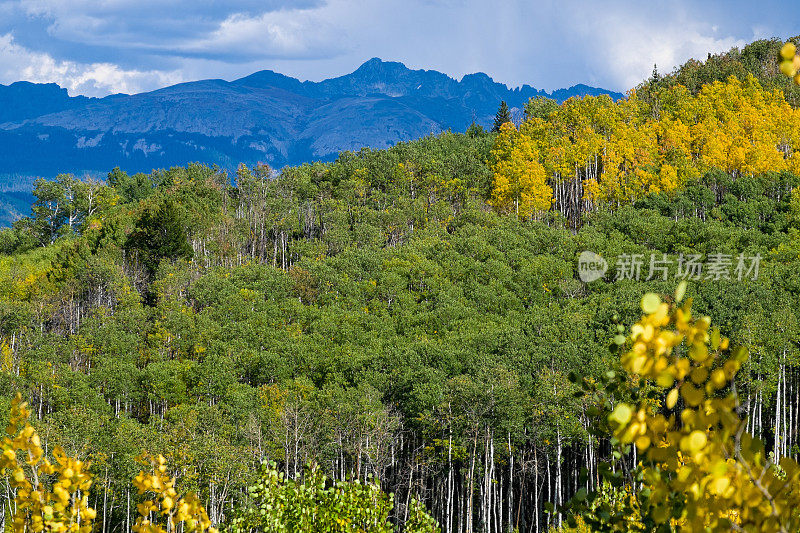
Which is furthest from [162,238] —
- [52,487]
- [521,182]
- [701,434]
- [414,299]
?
[701,434]

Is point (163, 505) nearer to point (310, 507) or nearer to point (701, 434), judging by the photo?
point (701, 434)

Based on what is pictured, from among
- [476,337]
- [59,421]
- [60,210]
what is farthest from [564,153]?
[60,210]

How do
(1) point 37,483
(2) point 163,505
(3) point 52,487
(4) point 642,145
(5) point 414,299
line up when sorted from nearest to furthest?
1. (3) point 52,487
2. (1) point 37,483
3. (2) point 163,505
4. (5) point 414,299
5. (4) point 642,145

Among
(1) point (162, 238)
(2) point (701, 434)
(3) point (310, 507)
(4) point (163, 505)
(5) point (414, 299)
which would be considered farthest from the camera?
(1) point (162, 238)

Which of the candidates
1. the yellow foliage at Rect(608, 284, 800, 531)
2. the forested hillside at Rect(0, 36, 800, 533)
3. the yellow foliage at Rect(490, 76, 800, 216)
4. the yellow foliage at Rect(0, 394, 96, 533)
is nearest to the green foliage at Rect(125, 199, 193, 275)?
the forested hillside at Rect(0, 36, 800, 533)

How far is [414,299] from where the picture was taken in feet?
199

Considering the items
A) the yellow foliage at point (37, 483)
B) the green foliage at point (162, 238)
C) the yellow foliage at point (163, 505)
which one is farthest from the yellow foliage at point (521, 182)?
A: the yellow foliage at point (37, 483)

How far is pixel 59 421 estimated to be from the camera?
41.2m

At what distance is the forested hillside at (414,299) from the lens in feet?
123

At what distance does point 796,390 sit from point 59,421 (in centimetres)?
4574

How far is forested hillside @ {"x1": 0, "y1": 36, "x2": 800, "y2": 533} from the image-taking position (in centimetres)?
3747

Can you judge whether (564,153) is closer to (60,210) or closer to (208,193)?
(208,193)

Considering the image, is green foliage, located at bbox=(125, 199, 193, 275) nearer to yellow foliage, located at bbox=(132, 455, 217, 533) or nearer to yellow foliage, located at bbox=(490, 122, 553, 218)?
yellow foliage, located at bbox=(490, 122, 553, 218)

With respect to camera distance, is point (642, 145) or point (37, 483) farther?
point (642, 145)
